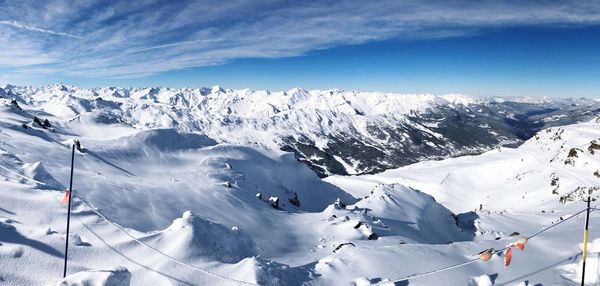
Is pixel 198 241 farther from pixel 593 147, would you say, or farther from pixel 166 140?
pixel 593 147

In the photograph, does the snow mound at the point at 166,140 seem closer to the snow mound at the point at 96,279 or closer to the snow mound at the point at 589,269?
the snow mound at the point at 96,279

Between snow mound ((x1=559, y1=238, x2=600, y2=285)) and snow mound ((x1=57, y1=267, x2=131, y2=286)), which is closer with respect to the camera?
snow mound ((x1=57, y1=267, x2=131, y2=286))

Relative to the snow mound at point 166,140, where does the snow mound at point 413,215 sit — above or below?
below

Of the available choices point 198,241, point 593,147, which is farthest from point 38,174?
point 593,147

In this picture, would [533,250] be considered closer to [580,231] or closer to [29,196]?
[580,231]

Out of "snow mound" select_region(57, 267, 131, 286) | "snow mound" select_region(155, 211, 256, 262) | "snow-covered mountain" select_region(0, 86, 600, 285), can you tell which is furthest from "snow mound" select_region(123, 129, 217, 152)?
"snow mound" select_region(57, 267, 131, 286)

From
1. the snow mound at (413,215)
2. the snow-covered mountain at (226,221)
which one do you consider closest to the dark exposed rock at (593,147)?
the snow-covered mountain at (226,221)

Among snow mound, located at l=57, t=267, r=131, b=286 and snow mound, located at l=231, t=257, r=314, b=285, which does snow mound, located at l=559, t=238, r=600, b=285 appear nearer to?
snow mound, located at l=231, t=257, r=314, b=285
